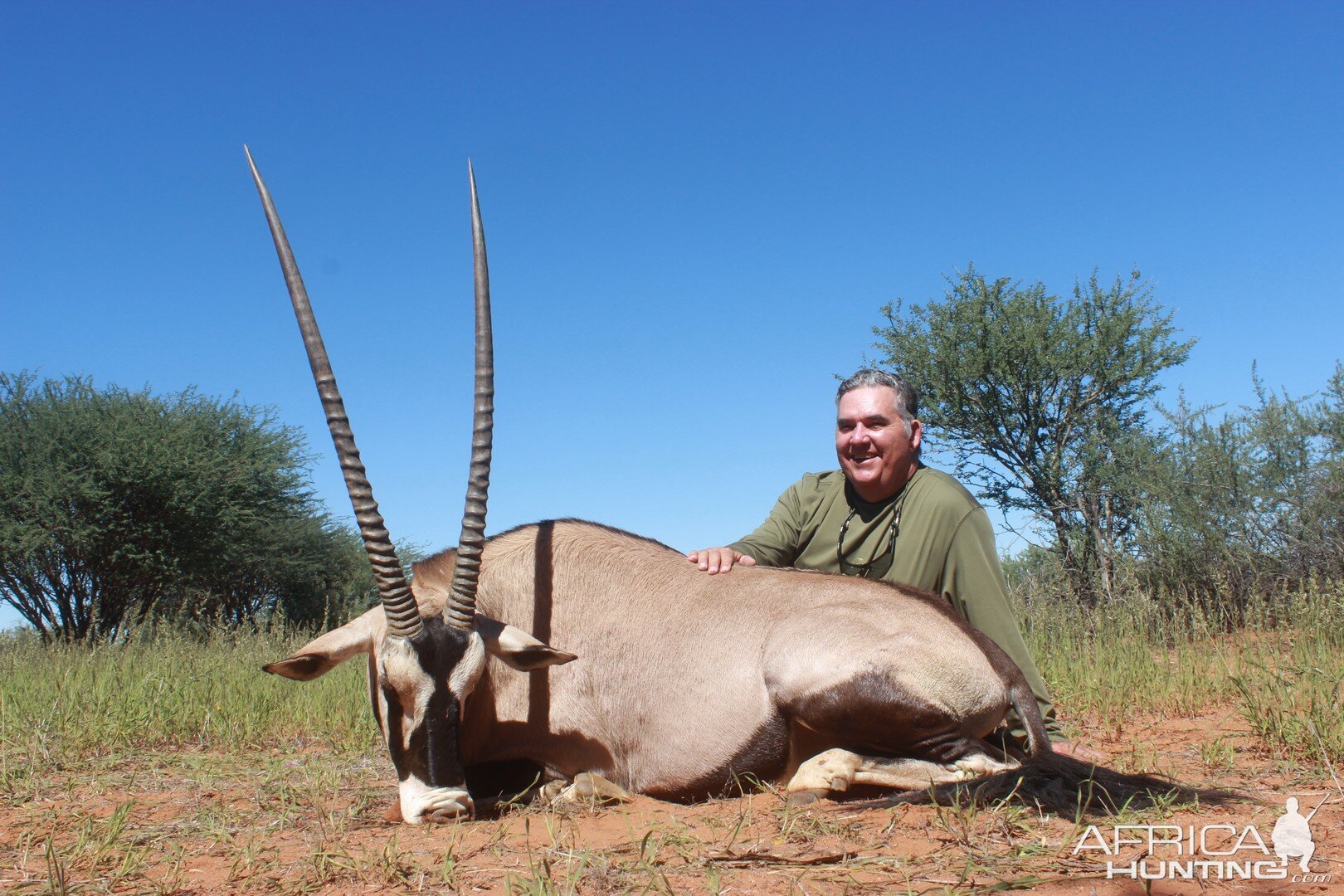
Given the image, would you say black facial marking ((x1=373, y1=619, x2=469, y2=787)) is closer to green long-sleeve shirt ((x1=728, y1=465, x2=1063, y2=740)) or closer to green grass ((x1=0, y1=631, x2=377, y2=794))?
green long-sleeve shirt ((x1=728, y1=465, x2=1063, y2=740))

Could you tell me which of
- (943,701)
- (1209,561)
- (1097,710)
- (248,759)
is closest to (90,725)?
(248,759)

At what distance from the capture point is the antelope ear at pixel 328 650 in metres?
4.06

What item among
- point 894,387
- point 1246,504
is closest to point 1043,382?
point 1246,504

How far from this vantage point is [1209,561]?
41.7ft

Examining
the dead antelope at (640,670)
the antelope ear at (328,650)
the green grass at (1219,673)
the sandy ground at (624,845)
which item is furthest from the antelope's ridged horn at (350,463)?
the green grass at (1219,673)

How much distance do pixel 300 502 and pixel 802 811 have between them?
17.9 metres

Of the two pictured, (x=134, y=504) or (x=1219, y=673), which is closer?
(x=1219, y=673)

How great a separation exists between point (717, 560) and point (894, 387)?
3.90ft

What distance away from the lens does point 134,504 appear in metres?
17.5

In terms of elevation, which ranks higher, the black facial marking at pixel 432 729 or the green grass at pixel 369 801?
the black facial marking at pixel 432 729

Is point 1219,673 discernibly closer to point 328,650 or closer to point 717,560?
point 717,560

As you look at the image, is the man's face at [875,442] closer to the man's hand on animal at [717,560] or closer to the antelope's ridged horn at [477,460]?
the man's hand on animal at [717,560]

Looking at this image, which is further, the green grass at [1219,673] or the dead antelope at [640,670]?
the green grass at [1219,673]

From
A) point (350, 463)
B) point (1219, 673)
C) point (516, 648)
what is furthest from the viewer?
point (1219, 673)
